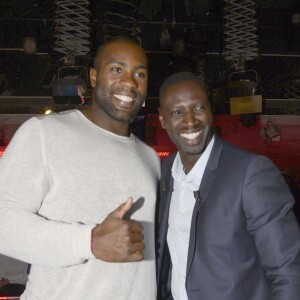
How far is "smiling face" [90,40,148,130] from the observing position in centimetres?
175

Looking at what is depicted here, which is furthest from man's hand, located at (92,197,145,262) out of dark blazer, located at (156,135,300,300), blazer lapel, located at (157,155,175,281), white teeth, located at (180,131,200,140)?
white teeth, located at (180,131,200,140)

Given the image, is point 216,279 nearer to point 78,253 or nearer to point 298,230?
point 298,230

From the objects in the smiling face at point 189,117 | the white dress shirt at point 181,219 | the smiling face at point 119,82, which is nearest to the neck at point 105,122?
the smiling face at point 119,82

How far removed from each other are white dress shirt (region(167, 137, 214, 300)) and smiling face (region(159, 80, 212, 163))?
0.20 feet

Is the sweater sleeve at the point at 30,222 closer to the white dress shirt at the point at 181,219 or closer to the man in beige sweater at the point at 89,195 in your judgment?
the man in beige sweater at the point at 89,195

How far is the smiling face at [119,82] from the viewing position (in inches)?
69.1

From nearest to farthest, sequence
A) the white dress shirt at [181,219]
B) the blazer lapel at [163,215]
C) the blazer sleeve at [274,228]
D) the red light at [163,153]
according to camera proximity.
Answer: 1. the blazer sleeve at [274,228]
2. the white dress shirt at [181,219]
3. the blazer lapel at [163,215]
4. the red light at [163,153]

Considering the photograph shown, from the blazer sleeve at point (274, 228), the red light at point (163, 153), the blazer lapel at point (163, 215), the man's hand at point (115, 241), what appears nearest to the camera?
the man's hand at point (115, 241)

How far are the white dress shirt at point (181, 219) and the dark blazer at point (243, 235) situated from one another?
0.10 metres

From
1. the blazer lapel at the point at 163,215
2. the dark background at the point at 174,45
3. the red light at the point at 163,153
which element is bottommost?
the red light at the point at 163,153

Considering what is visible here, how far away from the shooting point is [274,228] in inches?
55.2

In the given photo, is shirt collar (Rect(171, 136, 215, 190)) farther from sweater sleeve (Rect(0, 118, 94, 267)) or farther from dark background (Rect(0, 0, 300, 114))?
dark background (Rect(0, 0, 300, 114))

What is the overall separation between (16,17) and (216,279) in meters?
4.51

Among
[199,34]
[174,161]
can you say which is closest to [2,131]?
[199,34]
